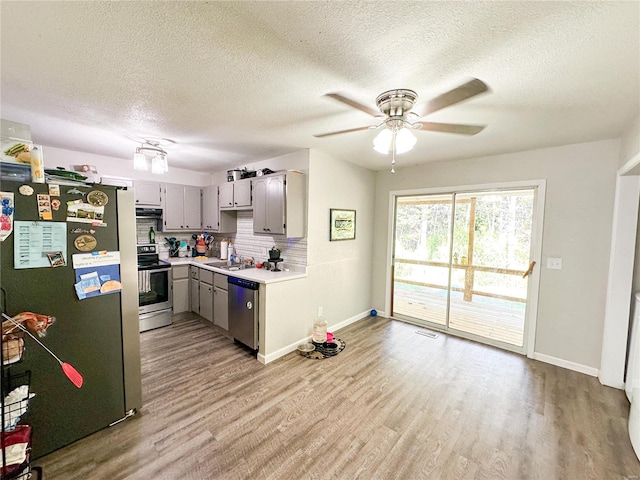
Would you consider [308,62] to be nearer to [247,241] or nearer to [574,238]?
[247,241]

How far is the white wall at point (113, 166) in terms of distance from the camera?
3.42 meters

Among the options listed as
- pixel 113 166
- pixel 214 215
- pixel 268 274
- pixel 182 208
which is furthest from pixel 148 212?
pixel 268 274

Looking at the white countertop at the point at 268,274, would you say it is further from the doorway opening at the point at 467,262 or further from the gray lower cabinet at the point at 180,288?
Answer: the doorway opening at the point at 467,262

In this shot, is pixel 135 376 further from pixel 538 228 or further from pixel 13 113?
pixel 538 228

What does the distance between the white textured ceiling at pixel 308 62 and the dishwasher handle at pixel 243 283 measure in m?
1.67

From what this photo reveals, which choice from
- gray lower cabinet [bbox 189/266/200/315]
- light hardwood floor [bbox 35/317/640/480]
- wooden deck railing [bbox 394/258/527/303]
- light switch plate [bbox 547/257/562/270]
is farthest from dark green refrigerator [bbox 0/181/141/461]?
light switch plate [bbox 547/257/562/270]

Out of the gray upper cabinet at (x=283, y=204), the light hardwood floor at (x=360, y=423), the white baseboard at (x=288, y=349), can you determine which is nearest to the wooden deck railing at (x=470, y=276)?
the light hardwood floor at (x=360, y=423)

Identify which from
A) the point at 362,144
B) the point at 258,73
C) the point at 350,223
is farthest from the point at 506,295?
the point at 258,73

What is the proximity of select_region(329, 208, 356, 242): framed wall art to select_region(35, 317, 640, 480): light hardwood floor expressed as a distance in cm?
162

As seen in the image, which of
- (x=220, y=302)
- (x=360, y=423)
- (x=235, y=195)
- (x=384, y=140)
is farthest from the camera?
(x=235, y=195)

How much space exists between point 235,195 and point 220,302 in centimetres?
161

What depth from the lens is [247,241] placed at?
4293 millimetres

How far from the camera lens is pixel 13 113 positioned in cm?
223

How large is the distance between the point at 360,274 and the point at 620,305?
2.88 metres
